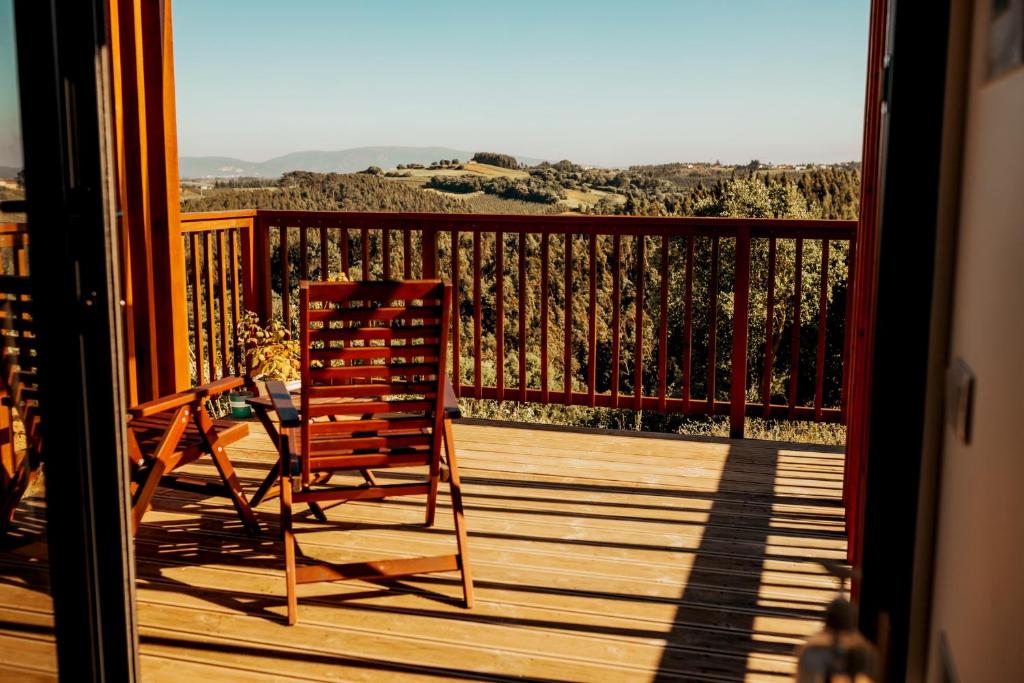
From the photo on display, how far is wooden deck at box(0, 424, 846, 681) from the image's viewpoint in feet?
8.51

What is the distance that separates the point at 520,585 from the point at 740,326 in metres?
2.26

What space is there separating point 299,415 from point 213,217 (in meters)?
2.72

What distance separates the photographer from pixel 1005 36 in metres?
1.21

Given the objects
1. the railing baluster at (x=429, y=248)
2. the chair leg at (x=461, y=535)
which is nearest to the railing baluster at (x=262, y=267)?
the railing baluster at (x=429, y=248)

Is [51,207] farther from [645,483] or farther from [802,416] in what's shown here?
[802,416]

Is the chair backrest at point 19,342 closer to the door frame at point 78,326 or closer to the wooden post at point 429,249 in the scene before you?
the door frame at point 78,326

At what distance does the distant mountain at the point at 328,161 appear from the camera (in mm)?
19406

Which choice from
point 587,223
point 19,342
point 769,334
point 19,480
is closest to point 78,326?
point 19,342

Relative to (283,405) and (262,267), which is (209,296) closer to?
(262,267)

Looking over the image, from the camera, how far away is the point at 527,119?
25.7 meters

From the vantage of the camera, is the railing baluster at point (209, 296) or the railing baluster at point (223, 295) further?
the railing baluster at point (223, 295)

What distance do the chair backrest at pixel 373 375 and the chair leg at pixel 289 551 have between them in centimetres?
8

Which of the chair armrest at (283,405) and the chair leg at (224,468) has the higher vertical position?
the chair armrest at (283,405)

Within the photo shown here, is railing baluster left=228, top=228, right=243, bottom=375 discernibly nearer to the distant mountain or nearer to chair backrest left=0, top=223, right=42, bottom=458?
chair backrest left=0, top=223, right=42, bottom=458
